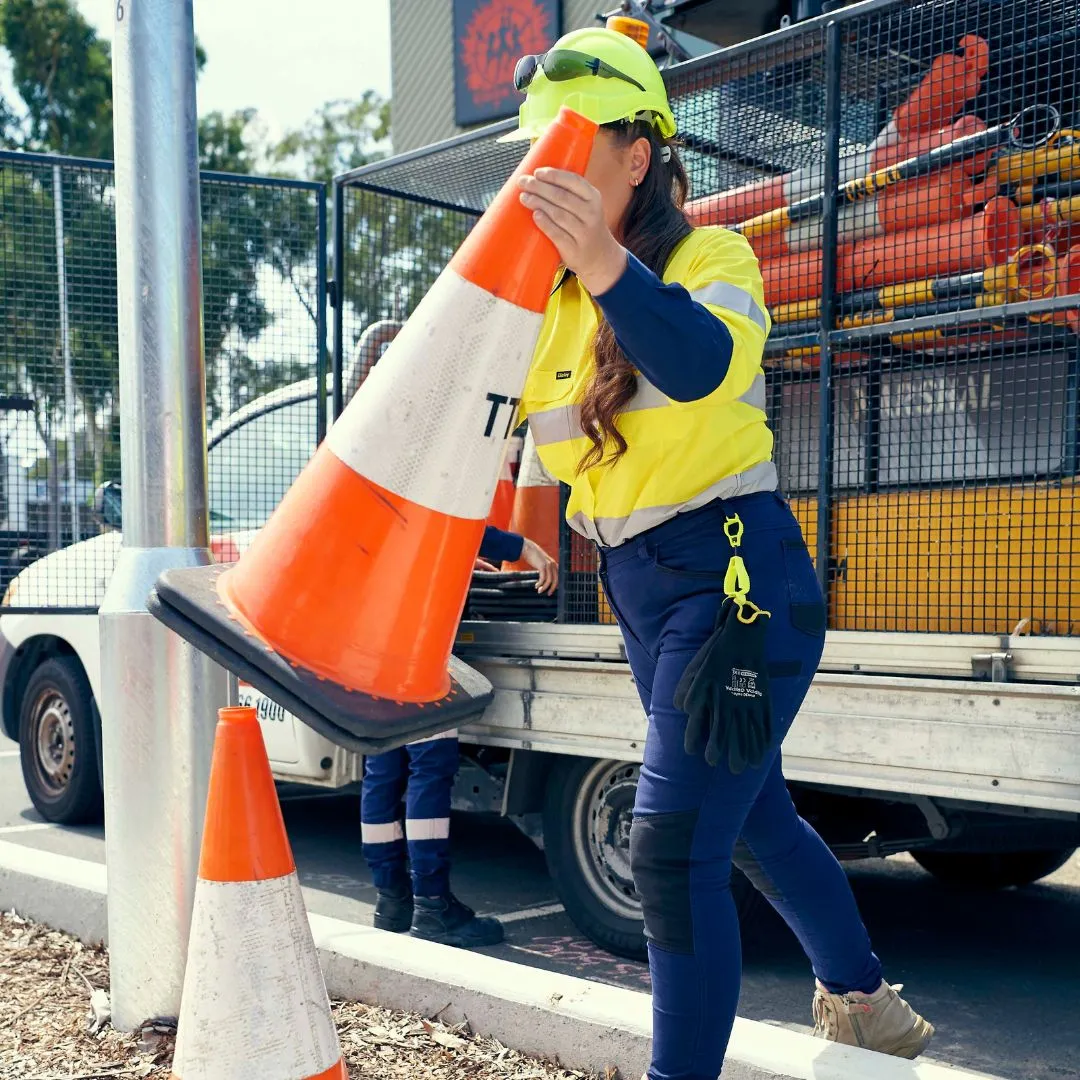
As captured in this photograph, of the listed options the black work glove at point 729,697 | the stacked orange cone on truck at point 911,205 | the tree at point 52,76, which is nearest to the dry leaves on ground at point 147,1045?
the black work glove at point 729,697

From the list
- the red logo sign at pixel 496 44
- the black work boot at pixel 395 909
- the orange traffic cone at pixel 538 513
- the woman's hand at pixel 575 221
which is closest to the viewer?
the woman's hand at pixel 575 221

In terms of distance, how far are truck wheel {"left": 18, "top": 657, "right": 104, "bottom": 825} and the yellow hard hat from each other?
5373 millimetres

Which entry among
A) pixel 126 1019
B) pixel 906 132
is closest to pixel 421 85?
pixel 906 132

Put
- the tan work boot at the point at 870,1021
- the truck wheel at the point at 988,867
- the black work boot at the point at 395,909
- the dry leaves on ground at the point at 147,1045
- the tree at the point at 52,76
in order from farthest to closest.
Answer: the tree at the point at 52,76
the truck wheel at the point at 988,867
the black work boot at the point at 395,909
the dry leaves on ground at the point at 147,1045
the tan work boot at the point at 870,1021

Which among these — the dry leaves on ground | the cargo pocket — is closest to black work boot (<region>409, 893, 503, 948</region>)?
the dry leaves on ground

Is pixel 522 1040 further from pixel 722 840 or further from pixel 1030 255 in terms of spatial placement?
pixel 1030 255

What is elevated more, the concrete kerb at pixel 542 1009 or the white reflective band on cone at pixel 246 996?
the white reflective band on cone at pixel 246 996

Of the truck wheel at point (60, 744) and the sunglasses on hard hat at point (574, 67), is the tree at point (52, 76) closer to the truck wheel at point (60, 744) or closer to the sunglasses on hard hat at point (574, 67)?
the truck wheel at point (60, 744)

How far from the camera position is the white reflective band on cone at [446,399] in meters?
2.27

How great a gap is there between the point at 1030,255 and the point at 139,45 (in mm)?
2347

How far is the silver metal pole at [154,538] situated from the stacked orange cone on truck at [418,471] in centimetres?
110

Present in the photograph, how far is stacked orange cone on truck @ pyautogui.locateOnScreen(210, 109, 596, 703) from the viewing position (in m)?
2.26

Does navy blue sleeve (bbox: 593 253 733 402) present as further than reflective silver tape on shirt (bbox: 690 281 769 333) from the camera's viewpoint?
No

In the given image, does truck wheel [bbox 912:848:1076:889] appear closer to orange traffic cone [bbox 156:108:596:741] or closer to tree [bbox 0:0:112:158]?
orange traffic cone [bbox 156:108:596:741]
